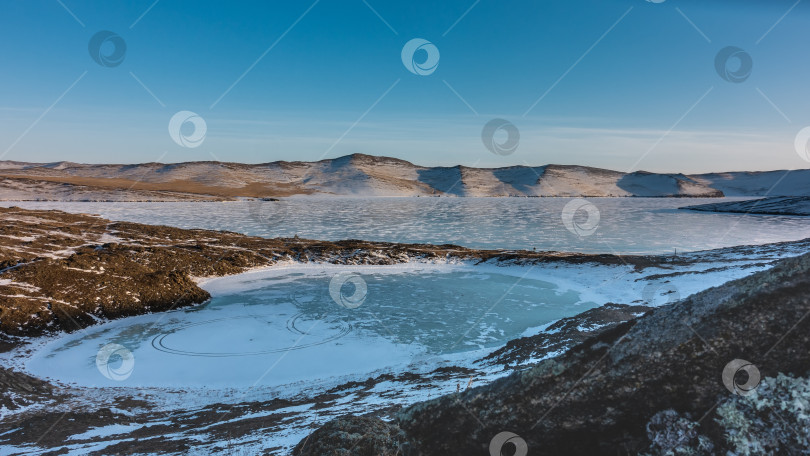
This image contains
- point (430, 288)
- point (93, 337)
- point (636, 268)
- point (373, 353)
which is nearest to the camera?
point (373, 353)

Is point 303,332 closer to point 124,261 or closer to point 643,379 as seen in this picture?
point 124,261

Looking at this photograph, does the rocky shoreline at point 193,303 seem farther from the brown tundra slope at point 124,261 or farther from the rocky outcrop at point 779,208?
the rocky outcrop at point 779,208

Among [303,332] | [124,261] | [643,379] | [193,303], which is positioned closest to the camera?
[643,379]

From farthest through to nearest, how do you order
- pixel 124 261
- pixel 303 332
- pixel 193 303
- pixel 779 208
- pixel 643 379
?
pixel 779 208
pixel 124 261
pixel 193 303
pixel 303 332
pixel 643 379

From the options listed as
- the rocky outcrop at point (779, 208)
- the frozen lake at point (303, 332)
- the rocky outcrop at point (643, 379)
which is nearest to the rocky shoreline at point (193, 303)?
the rocky outcrop at point (643, 379)

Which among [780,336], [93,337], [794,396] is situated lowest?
[794,396]

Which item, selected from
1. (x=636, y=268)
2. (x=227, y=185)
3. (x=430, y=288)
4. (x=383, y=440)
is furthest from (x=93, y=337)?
(x=227, y=185)

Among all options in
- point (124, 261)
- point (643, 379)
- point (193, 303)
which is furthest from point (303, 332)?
point (643, 379)

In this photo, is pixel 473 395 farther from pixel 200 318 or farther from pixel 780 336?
pixel 200 318
